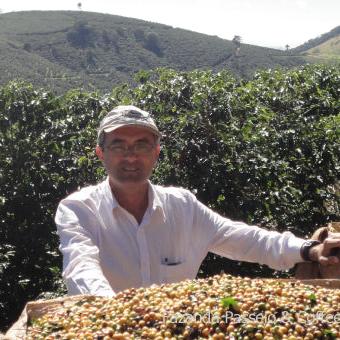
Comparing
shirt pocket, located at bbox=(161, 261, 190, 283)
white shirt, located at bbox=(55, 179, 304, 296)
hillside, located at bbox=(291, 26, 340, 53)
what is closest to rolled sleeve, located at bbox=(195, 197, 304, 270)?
white shirt, located at bbox=(55, 179, 304, 296)

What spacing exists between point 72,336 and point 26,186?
440 cm

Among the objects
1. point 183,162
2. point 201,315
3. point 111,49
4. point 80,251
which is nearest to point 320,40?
point 111,49

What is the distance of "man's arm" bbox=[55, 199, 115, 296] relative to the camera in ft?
9.04

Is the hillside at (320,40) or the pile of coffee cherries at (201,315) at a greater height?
the hillside at (320,40)

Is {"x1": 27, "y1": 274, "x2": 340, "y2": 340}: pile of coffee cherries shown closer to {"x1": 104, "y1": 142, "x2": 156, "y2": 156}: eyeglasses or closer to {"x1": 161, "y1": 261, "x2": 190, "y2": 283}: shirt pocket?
{"x1": 161, "y1": 261, "x2": 190, "y2": 283}: shirt pocket

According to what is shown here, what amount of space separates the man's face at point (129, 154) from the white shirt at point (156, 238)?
149 millimetres

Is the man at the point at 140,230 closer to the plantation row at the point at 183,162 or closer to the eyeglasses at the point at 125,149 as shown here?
the eyeglasses at the point at 125,149

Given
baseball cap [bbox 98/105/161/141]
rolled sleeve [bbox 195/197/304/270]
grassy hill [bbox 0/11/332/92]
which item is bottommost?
rolled sleeve [bbox 195/197/304/270]

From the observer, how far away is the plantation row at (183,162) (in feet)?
19.8

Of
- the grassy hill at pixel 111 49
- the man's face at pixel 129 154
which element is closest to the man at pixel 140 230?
the man's face at pixel 129 154

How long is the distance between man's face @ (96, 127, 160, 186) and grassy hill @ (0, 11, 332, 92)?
34366mm

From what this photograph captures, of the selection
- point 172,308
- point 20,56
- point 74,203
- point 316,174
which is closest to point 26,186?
point 316,174

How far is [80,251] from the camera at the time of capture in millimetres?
2938

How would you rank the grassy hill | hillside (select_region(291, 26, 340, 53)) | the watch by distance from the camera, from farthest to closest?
hillside (select_region(291, 26, 340, 53))
the grassy hill
the watch
